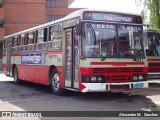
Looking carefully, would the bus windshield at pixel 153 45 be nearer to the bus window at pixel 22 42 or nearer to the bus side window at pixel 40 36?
the bus side window at pixel 40 36

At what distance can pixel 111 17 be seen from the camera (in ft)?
39.7

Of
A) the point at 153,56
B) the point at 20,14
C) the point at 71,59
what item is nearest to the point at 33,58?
the point at 71,59

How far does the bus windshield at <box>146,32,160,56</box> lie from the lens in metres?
17.0

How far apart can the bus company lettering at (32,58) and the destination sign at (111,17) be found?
4.27 m

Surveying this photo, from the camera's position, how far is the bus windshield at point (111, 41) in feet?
37.7

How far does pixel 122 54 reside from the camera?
11.9 metres

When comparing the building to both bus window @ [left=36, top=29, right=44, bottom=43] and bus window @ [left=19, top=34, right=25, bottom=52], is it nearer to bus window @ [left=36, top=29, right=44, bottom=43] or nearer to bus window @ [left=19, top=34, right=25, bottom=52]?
bus window @ [left=19, top=34, right=25, bottom=52]

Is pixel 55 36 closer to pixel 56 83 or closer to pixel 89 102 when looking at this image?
pixel 56 83

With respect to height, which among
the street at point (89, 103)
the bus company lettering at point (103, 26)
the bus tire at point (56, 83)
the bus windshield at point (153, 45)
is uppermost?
the bus company lettering at point (103, 26)

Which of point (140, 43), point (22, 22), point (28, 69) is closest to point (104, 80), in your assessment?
point (140, 43)

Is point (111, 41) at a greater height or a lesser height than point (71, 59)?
greater

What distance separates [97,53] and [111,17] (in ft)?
5.00

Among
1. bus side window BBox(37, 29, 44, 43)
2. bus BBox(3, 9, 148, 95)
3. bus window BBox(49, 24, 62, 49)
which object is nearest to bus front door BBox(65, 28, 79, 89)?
bus BBox(3, 9, 148, 95)

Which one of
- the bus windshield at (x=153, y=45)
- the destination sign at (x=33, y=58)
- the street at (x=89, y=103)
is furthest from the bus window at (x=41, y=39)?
the bus windshield at (x=153, y=45)
